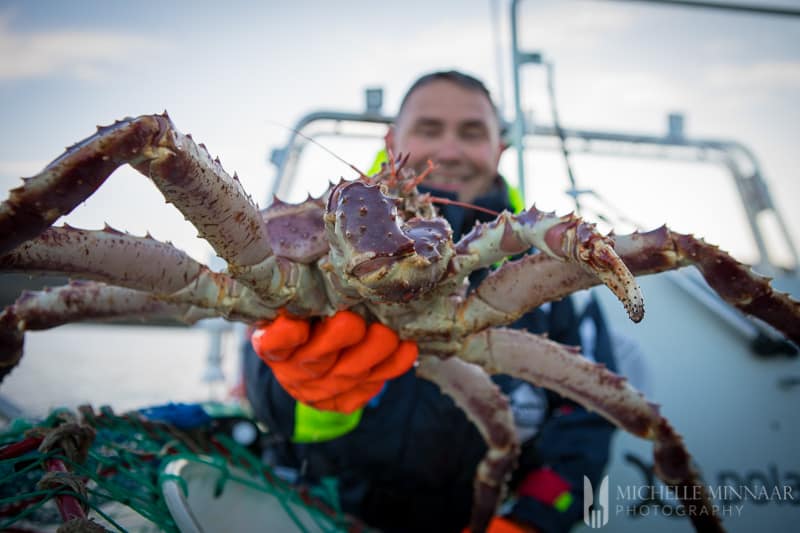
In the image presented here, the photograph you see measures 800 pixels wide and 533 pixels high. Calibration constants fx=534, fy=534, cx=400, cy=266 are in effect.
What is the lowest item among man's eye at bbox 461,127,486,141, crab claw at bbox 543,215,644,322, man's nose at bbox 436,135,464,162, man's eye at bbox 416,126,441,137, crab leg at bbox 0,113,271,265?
crab claw at bbox 543,215,644,322

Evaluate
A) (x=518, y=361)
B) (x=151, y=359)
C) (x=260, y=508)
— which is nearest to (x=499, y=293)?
(x=518, y=361)

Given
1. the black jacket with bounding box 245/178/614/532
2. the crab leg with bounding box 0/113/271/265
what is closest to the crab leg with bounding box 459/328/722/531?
the black jacket with bounding box 245/178/614/532

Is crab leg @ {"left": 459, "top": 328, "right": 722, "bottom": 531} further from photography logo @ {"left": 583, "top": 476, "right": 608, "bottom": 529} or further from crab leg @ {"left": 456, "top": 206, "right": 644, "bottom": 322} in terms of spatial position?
photography logo @ {"left": 583, "top": 476, "right": 608, "bottom": 529}

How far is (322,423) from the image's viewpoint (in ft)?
7.23

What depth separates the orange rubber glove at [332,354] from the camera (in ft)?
5.18

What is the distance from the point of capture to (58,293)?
5.62 feet

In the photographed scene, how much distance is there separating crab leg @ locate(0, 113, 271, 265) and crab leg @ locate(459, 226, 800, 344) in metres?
0.72

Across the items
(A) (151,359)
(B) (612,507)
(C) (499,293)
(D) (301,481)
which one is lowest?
(A) (151,359)

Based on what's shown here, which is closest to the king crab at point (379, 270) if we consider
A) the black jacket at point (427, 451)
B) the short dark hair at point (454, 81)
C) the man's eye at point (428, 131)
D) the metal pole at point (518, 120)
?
the black jacket at point (427, 451)

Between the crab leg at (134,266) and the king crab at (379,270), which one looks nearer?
the king crab at (379,270)

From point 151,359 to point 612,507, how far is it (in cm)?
1296

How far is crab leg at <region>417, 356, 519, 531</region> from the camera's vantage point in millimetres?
1884

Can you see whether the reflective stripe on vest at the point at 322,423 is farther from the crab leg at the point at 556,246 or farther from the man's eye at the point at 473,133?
the man's eye at the point at 473,133

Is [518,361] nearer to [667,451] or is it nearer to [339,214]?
[667,451]
